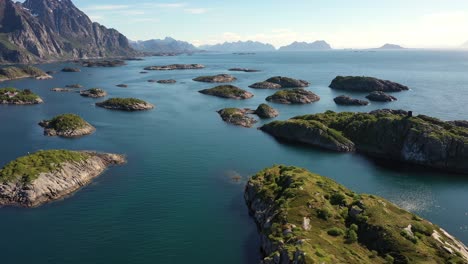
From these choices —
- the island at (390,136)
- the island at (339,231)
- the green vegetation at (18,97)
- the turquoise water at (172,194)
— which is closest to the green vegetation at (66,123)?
the turquoise water at (172,194)

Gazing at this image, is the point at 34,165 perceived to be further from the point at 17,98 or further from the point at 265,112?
the point at 17,98

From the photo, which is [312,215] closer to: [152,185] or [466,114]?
[152,185]

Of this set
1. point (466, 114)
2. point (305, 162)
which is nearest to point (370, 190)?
point (305, 162)

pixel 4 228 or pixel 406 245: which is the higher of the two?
pixel 406 245

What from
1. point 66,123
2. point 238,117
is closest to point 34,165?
point 66,123

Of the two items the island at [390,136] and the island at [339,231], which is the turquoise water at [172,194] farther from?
the island at [339,231]

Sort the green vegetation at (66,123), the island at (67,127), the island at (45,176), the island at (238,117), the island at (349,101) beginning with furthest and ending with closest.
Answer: the island at (349,101)
the island at (238,117)
the green vegetation at (66,123)
the island at (67,127)
the island at (45,176)
